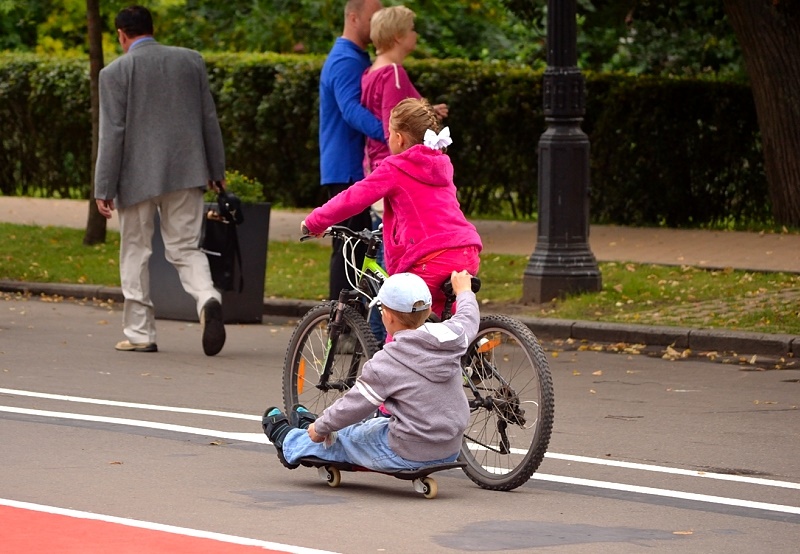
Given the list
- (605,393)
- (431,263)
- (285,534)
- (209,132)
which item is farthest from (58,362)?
(285,534)

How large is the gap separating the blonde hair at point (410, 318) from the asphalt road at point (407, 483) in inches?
26.4

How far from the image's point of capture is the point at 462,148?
20.5 metres

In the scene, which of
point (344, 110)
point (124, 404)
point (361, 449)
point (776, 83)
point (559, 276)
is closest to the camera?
point (361, 449)

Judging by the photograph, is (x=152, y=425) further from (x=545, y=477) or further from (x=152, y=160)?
(x=152, y=160)

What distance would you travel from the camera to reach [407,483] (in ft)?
23.4

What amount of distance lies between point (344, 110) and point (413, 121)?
10.9 ft

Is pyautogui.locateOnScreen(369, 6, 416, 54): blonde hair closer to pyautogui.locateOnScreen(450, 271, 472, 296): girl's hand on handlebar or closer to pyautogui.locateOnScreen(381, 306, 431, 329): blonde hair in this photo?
pyautogui.locateOnScreen(450, 271, 472, 296): girl's hand on handlebar

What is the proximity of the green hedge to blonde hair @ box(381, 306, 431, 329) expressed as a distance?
12.7 metres

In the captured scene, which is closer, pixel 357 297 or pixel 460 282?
pixel 460 282

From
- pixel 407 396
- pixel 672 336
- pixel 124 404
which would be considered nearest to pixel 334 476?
pixel 407 396

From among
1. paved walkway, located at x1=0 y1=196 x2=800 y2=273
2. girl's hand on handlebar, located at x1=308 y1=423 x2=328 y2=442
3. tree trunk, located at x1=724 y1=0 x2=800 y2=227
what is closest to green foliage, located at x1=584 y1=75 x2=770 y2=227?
paved walkway, located at x1=0 y1=196 x2=800 y2=273

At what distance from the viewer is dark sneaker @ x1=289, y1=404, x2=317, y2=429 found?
23.4 ft

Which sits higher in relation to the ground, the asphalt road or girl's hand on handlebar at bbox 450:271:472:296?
girl's hand on handlebar at bbox 450:271:472:296

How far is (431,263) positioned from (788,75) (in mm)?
11466
